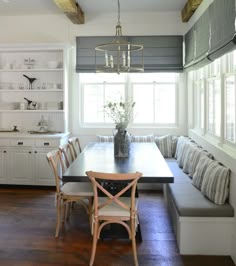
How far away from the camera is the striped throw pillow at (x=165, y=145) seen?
5.41m

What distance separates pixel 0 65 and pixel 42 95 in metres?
0.93

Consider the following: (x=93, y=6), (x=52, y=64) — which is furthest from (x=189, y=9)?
(x=52, y=64)

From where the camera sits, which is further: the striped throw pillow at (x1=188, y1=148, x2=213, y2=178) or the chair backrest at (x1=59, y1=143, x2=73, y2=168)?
the chair backrest at (x1=59, y1=143, x2=73, y2=168)

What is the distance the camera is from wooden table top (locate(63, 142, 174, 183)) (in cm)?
293

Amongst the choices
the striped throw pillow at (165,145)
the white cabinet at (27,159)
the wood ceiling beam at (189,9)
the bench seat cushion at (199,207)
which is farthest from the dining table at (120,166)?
the wood ceiling beam at (189,9)

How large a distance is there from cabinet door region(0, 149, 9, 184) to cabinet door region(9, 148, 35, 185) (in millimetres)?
77

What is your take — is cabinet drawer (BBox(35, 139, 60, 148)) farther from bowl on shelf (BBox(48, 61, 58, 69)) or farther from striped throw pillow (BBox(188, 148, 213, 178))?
striped throw pillow (BBox(188, 148, 213, 178))

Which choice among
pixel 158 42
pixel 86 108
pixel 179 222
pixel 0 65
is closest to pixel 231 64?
pixel 179 222

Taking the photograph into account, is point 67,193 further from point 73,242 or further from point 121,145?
point 121,145

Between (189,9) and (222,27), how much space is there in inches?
75.5

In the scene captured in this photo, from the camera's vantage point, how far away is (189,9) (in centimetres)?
483

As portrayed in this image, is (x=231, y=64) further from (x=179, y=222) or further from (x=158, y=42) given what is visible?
(x=158, y=42)

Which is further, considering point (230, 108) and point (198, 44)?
point (198, 44)

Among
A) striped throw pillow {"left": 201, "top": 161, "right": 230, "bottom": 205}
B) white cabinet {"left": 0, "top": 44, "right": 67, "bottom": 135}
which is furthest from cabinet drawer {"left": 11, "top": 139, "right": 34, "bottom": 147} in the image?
striped throw pillow {"left": 201, "top": 161, "right": 230, "bottom": 205}
